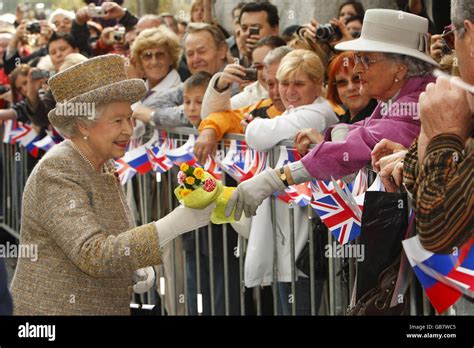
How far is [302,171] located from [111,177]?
3.32 ft

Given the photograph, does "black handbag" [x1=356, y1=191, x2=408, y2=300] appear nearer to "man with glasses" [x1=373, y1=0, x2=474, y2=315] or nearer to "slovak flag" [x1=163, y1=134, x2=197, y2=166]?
"man with glasses" [x1=373, y1=0, x2=474, y2=315]

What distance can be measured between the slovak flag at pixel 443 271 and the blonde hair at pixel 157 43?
4.48 metres

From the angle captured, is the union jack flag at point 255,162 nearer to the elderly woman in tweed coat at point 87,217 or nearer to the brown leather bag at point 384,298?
the elderly woman in tweed coat at point 87,217

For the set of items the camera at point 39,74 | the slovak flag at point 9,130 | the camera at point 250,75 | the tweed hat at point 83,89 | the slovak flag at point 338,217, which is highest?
the camera at point 39,74

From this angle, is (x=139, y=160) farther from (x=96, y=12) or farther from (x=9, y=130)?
(x=9, y=130)

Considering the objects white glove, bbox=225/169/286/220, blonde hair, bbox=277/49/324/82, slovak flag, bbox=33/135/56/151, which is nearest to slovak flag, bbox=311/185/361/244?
white glove, bbox=225/169/286/220

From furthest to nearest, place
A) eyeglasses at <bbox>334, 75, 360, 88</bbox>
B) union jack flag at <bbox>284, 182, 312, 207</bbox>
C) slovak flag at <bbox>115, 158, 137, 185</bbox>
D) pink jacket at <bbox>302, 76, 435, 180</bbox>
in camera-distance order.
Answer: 1. slovak flag at <bbox>115, 158, 137, 185</bbox>
2. eyeglasses at <bbox>334, 75, 360, 88</bbox>
3. union jack flag at <bbox>284, 182, 312, 207</bbox>
4. pink jacket at <bbox>302, 76, 435, 180</bbox>

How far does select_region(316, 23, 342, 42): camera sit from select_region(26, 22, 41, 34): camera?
16.5 feet

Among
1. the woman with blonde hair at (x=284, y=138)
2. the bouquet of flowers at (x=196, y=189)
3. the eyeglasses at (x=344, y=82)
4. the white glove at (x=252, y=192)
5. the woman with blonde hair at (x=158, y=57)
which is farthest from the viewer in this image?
the woman with blonde hair at (x=158, y=57)

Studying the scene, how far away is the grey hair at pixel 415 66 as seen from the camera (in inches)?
210

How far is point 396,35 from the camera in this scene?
17.7 ft

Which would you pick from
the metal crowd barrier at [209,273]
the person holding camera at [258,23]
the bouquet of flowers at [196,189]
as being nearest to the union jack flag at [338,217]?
the metal crowd barrier at [209,273]

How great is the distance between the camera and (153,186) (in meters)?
7.82

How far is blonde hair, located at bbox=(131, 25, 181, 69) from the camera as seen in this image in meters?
8.43
